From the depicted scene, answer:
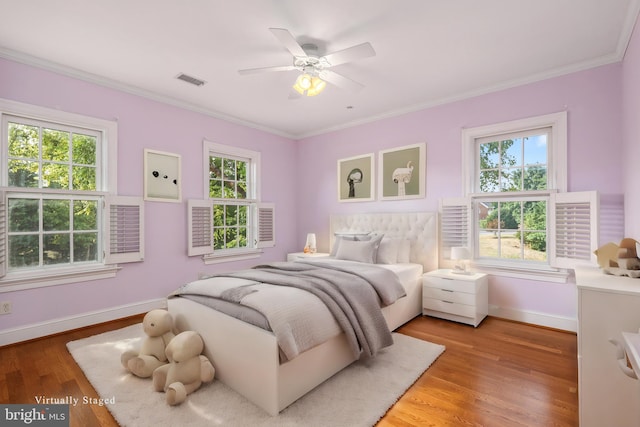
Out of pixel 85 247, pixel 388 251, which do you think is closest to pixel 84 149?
pixel 85 247

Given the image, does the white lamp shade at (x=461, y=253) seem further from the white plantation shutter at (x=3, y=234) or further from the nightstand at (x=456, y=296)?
the white plantation shutter at (x=3, y=234)

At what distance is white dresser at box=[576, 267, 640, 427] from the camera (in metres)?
1.55

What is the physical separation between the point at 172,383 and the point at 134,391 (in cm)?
32

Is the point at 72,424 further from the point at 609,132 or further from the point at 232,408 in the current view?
the point at 609,132

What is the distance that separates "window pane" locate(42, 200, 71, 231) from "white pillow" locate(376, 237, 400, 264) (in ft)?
11.3

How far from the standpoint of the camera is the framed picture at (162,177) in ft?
12.2

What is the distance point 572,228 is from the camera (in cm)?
305

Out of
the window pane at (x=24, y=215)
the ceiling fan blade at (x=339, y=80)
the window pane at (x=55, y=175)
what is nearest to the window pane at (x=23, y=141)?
the window pane at (x=55, y=175)

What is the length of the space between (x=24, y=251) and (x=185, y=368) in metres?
2.26

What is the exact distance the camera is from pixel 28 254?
299 cm

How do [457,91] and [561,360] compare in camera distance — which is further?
[457,91]

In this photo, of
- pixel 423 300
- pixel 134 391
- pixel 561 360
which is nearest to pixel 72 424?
pixel 134 391

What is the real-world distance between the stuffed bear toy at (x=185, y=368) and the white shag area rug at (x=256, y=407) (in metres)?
0.07

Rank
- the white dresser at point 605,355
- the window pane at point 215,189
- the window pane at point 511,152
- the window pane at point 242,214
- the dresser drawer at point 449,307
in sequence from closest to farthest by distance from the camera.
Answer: the white dresser at point 605,355 < the dresser drawer at point 449,307 < the window pane at point 511,152 < the window pane at point 215,189 < the window pane at point 242,214
